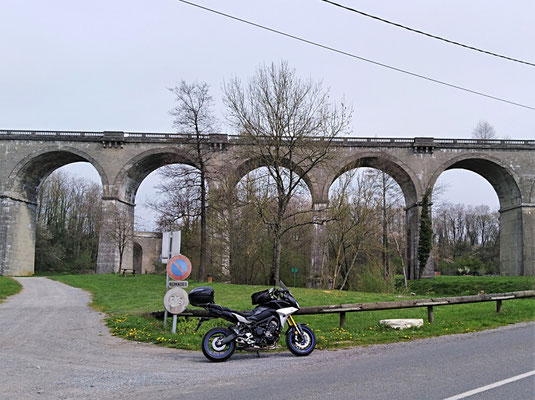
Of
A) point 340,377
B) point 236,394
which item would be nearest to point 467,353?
point 340,377

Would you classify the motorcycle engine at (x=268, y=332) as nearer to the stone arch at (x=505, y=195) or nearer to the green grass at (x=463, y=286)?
the green grass at (x=463, y=286)

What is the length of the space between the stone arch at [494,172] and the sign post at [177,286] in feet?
96.7

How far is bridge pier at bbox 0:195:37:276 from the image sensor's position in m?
34.8

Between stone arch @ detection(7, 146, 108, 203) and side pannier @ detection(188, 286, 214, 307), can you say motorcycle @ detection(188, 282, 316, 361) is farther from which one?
stone arch @ detection(7, 146, 108, 203)

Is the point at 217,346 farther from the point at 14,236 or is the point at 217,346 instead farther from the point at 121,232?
the point at 14,236

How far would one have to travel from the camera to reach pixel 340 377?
5586mm

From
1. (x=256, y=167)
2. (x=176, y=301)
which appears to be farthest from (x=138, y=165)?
(x=176, y=301)

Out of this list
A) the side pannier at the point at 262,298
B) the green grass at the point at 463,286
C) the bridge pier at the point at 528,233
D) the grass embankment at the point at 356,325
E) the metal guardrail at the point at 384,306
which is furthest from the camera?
the bridge pier at the point at 528,233

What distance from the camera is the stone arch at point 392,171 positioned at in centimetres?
3494

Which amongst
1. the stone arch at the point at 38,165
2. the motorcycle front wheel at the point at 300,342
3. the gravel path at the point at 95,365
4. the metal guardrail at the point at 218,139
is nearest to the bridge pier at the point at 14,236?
the stone arch at the point at 38,165

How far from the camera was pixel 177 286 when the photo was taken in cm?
920

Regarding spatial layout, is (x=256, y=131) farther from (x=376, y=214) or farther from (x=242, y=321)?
(x=242, y=321)

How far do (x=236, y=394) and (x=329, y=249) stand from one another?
79.3ft

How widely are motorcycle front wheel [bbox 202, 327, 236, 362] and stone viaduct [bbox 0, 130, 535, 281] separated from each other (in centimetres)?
2791
